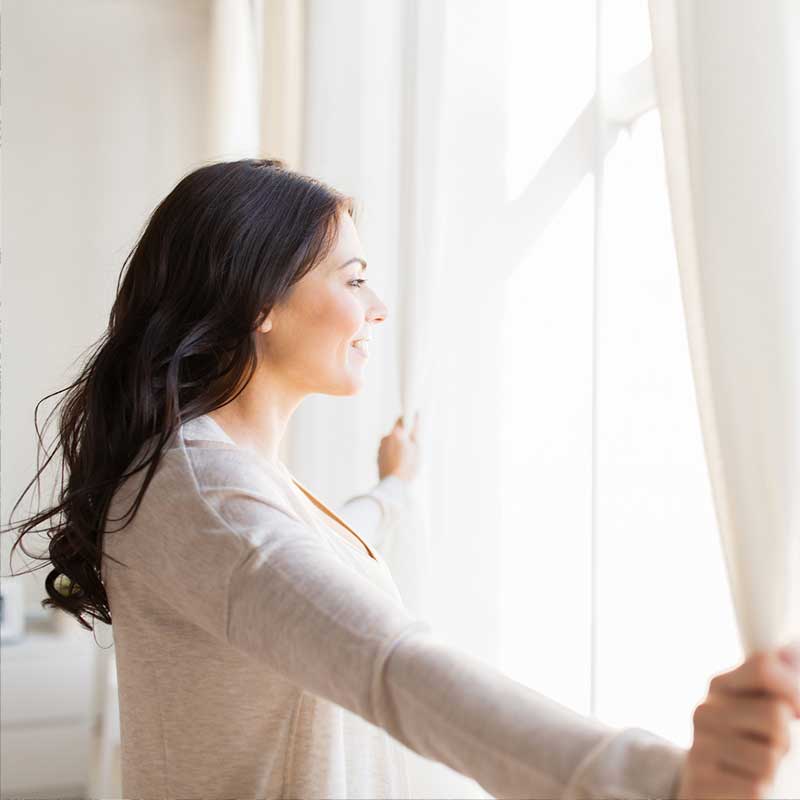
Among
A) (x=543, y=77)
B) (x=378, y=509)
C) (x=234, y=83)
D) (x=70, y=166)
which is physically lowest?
(x=378, y=509)

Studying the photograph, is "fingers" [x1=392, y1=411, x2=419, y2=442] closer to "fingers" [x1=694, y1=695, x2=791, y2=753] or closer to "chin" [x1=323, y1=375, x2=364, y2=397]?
"chin" [x1=323, y1=375, x2=364, y2=397]

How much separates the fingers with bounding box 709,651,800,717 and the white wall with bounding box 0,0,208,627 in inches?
118

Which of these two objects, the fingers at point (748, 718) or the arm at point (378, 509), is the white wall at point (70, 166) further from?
the fingers at point (748, 718)

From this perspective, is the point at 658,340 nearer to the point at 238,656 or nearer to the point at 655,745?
the point at 238,656

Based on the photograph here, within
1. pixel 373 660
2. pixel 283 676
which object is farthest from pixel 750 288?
pixel 283 676

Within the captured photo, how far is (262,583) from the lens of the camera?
0.71 metres

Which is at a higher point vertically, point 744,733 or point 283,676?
point 744,733

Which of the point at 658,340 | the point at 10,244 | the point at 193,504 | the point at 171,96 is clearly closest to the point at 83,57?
the point at 171,96

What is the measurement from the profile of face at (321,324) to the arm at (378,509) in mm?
492

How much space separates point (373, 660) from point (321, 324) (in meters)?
0.59

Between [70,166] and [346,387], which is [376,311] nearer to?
[346,387]

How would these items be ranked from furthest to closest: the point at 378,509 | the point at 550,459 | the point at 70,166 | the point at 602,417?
the point at 70,166
the point at 550,459
the point at 378,509
the point at 602,417

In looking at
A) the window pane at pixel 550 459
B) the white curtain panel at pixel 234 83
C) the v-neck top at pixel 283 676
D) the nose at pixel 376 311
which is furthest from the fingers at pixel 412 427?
the white curtain panel at pixel 234 83

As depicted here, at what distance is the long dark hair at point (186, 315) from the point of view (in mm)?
1005
